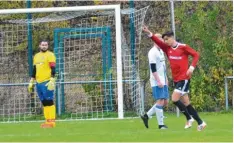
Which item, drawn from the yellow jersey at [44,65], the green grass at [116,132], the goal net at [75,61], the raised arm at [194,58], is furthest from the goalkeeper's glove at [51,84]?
the goal net at [75,61]

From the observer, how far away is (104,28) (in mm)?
19953

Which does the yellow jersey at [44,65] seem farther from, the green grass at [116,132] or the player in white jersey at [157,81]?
the player in white jersey at [157,81]

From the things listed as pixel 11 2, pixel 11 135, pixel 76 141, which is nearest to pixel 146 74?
pixel 11 2

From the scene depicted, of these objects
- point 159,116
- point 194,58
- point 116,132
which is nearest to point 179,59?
point 194,58

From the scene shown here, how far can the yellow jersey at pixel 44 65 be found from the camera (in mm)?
16062

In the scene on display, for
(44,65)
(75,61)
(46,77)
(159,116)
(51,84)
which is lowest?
(159,116)

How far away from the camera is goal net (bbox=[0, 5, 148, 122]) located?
64.8 ft

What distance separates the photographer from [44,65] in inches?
635

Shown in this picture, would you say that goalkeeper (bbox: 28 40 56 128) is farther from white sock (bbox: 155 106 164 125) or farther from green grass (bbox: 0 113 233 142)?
white sock (bbox: 155 106 164 125)

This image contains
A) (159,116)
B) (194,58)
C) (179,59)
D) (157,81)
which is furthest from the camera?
(157,81)

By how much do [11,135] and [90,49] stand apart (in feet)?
22.9

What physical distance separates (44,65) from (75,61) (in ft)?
14.1

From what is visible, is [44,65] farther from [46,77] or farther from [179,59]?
[179,59]

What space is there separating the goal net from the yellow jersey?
3.41 m
